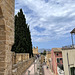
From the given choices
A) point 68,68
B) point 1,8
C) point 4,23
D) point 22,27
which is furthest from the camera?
point 22,27

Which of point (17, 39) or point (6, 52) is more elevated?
point (17, 39)

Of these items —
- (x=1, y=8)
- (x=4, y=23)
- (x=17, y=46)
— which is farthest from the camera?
(x=17, y=46)

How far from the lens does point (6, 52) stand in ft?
10.7

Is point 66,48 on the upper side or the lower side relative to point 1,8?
lower

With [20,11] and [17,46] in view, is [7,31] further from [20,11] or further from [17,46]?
[20,11]

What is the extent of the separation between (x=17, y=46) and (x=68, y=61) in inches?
387

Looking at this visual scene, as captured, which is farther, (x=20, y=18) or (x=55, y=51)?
(x=55, y=51)

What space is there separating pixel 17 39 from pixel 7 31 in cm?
1450

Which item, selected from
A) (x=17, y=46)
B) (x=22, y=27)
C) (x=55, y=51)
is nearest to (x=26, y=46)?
(x=17, y=46)

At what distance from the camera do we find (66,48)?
438 inches

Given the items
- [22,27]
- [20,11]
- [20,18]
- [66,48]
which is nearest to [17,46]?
[22,27]

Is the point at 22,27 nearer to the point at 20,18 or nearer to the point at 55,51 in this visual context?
the point at 20,18

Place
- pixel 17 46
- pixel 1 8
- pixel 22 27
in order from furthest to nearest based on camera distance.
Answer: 1. pixel 22 27
2. pixel 17 46
3. pixel 1 8

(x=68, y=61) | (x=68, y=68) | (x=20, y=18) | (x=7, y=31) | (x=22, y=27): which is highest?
(x=20, y=18)
